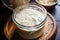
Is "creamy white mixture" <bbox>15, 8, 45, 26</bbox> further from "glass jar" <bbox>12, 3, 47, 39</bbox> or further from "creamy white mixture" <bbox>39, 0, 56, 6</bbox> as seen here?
"creamy white mixture" <bbox>39, 0, 56, 6</bbox>

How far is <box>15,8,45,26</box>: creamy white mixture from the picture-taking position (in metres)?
0.54

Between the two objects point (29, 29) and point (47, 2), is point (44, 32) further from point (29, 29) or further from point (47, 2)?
point (47, 2)

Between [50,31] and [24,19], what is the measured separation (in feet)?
0.37

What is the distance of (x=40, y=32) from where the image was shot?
572mm

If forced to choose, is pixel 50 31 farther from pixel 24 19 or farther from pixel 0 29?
pixel 0 29

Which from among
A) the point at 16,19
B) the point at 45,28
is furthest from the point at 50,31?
the point at 16,19

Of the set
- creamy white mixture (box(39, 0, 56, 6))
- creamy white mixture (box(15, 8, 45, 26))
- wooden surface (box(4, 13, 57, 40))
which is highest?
creamy white mixture (box(39, 0, 56, 6))

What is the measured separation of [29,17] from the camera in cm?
56

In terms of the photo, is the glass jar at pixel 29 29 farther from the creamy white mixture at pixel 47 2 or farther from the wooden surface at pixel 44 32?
the creamy white mixture at pixel 47 2

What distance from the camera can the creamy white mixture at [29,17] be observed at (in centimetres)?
54

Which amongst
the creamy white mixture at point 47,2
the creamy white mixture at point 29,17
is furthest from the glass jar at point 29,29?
the creamy white mixture at point 47,2

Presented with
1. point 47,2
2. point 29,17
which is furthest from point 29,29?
point 47,2

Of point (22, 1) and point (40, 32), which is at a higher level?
point (22, 1)

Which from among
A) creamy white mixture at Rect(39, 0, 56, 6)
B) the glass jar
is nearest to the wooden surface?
the glass jar
